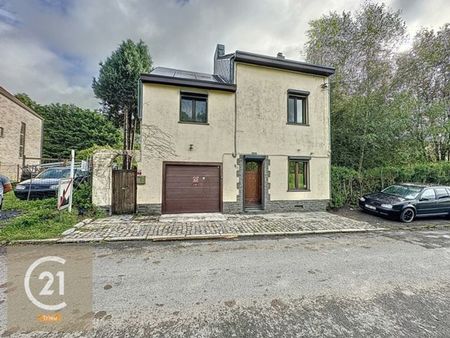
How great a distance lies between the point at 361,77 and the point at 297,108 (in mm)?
5136

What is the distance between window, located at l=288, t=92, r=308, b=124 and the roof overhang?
3.09 metres

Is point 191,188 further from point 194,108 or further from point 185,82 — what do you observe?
point 185,82

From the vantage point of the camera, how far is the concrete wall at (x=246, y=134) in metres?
8.95

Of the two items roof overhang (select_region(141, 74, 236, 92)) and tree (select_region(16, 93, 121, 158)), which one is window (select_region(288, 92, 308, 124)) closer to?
roof overhang (select_region(141, 74, 236, 92))

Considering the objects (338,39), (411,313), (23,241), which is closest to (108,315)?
(411,313)

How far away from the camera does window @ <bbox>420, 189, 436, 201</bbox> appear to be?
349 inches

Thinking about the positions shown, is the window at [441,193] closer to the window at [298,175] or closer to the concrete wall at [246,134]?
the concrete wall at [246,134]

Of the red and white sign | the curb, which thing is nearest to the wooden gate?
the red and white sign

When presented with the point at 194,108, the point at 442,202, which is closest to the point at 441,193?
the point at 442,202

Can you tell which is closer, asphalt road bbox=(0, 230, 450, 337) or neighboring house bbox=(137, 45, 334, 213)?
asphalt road bbox=(0, 230, 450, 337)

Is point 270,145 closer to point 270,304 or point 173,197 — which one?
point 173,197

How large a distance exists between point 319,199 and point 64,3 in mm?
13386

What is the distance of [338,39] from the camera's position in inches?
499

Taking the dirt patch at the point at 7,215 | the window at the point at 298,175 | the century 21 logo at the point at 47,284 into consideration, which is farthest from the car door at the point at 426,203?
the dirt patch at the point at 7,215
